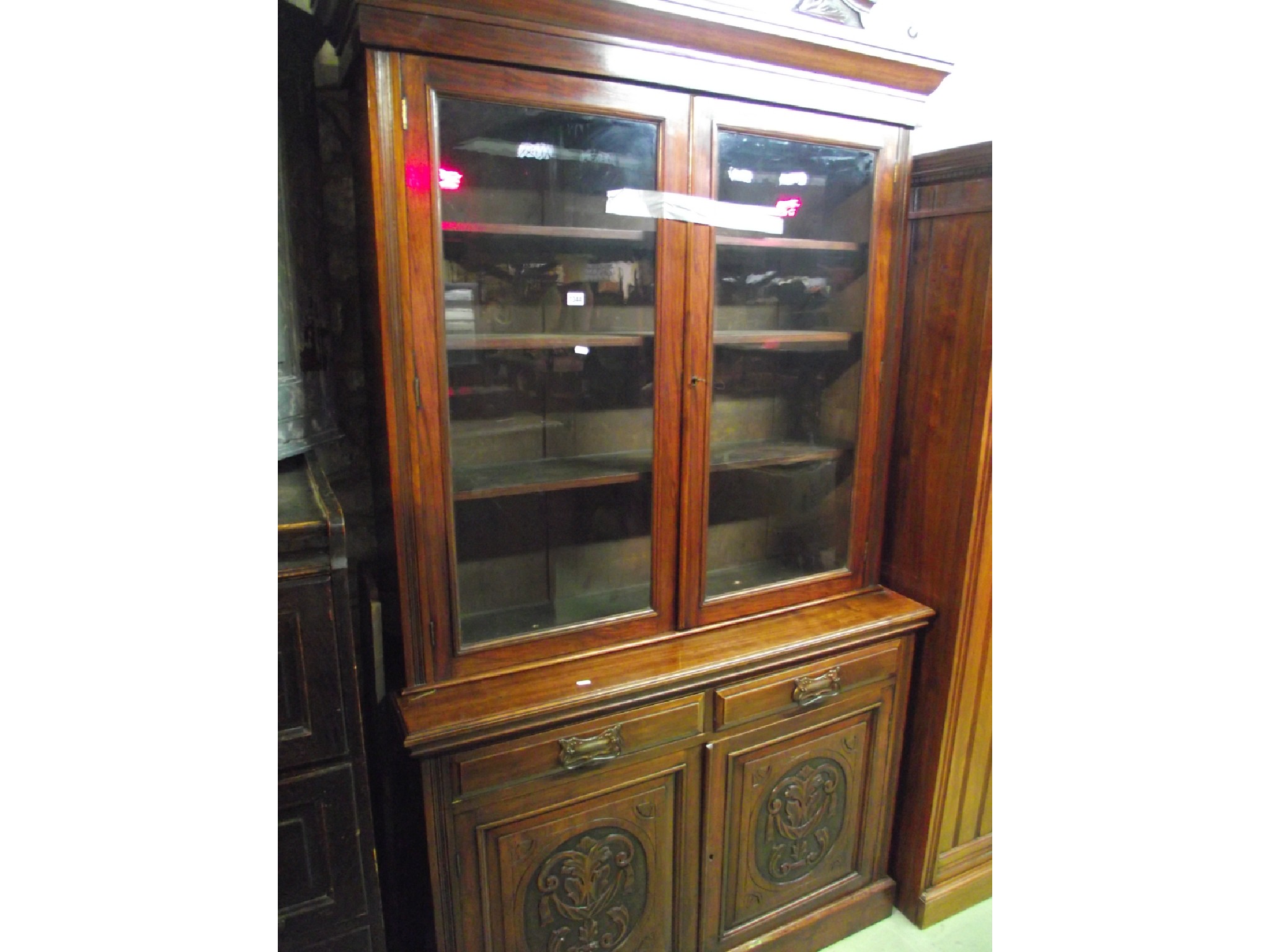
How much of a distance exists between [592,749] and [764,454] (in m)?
0.67

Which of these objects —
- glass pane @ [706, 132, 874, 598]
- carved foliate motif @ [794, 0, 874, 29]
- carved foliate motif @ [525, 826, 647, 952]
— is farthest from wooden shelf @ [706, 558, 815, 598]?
carved foliate motif @ [794, 0, 874, 29]

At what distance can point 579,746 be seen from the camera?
121 centimetres

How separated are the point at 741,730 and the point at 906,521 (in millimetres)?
589

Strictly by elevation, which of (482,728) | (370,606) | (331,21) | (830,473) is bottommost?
(482,728)

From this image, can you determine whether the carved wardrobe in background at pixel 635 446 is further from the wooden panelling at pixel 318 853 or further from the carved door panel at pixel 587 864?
the wooden panelling at pixel 318 853

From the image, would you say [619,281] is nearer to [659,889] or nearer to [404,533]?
[404,533]

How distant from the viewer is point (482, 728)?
111 centimetres

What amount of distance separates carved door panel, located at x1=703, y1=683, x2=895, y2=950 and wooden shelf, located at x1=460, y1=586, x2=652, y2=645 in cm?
32

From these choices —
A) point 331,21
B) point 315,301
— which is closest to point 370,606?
point 315,301

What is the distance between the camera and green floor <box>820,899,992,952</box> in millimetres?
1604

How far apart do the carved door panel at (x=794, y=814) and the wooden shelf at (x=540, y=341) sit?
78cm

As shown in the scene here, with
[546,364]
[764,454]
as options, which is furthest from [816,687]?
[546,364]

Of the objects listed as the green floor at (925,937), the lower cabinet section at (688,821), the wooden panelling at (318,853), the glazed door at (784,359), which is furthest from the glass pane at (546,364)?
the green floor at (925,937)

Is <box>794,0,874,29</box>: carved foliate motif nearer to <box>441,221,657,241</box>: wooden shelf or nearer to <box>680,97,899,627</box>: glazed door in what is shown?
<box>680,97,899,627</box>: glazed door
